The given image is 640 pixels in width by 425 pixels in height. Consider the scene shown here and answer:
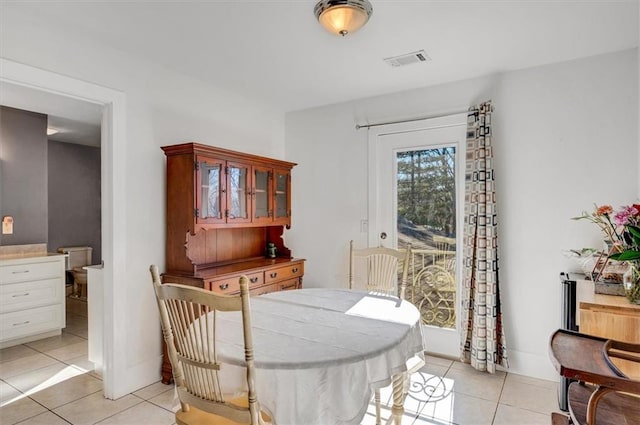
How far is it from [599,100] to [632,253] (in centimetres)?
153

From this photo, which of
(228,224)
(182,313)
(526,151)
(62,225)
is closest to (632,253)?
(526,151)

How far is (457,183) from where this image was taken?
3.28 meters

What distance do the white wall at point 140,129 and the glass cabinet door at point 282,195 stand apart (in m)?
0.78

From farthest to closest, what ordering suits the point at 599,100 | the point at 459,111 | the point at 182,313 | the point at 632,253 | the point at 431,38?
the point at 459,111 → the point at 599,100 → the point at 431,38 → the point at 632,253 → the point at 182,313

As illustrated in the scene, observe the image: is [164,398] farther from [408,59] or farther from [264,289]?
[408,59]

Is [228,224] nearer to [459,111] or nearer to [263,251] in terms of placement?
[263,251]

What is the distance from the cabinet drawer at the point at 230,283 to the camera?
275cm

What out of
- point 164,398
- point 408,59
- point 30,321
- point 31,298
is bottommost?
point 164,398

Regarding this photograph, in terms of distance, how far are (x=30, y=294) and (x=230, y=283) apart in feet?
8.08

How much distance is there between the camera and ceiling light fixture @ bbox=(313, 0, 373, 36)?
71.6 inches

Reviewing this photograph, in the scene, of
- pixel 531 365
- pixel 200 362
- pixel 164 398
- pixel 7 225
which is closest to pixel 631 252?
pixel 531 365

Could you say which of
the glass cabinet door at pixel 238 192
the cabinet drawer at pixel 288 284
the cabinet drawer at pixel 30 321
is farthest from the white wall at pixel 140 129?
the cabinet drawer at pixel 30 321

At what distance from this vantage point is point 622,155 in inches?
103

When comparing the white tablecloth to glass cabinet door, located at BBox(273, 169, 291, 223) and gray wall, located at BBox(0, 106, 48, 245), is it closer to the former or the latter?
glass cabinet door, located at BBox(273, 169, 291, 223)
